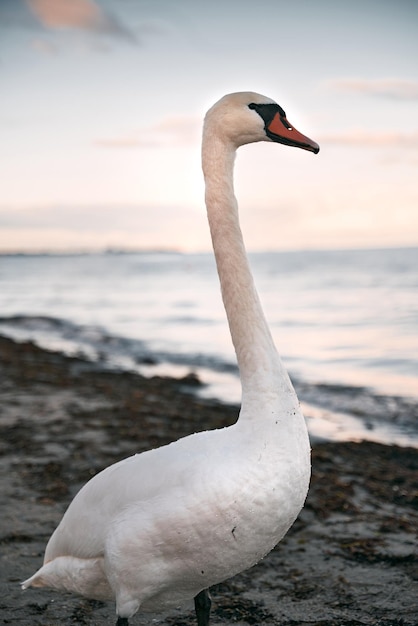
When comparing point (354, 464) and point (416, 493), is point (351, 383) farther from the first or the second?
point (416, 493)

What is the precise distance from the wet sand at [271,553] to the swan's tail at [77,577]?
63 centimetres

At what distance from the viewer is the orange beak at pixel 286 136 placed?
3523 mm

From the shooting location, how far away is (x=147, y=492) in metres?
3.38

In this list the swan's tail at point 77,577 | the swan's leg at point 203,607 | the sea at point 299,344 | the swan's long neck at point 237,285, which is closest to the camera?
the swan's long neck at point 237,285

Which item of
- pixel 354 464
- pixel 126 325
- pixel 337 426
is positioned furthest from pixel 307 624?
pixel 126 325

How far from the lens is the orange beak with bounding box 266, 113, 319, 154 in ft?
11.6

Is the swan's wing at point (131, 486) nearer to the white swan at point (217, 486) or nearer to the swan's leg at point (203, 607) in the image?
the white swan at point (217, 486)

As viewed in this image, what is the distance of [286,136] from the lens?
352 centimetres

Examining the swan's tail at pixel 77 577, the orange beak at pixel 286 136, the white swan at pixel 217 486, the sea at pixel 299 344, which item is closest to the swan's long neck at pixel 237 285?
the white swan at pixel 217 486

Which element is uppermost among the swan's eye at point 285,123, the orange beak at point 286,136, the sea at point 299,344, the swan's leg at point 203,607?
the swan's eye at point 285,123

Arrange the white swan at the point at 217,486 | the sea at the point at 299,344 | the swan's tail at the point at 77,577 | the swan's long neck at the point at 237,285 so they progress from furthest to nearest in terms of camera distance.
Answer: the sea at the point at 299,344 → the swan's tail at the point at 77,577 → the swan's long neck at the point at 237,285 → the white swan at the point at 217,486

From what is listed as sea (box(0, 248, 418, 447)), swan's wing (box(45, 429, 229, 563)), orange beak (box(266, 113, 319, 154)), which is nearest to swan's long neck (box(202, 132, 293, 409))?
orange beak (box(266, 113, 319, 154))

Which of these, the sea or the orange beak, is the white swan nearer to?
the orange beak

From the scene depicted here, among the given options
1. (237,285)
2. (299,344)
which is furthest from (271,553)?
(299,344)
